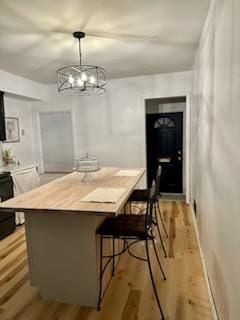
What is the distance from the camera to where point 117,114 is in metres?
4.75

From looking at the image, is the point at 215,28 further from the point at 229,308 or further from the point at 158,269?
the point at 158,269

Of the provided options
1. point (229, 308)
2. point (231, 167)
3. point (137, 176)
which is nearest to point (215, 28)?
point (231, 167)

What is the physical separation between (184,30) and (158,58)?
975 millimetres

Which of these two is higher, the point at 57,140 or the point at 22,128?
the point at 22,128

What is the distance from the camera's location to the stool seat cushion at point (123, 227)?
1.91 meters

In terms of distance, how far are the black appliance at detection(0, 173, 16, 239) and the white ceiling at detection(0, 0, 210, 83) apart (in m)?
1.70

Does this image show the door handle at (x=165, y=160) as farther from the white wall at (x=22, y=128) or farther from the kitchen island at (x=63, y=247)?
the kitchen island at (x=63, y=247)

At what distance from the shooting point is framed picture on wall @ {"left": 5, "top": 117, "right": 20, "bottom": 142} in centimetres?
440

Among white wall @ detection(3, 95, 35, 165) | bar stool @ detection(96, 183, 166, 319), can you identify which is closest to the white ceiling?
white wall @ detection(3, 95, 35, 165)

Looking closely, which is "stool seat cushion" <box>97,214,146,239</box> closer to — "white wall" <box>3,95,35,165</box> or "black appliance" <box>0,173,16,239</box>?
"black appliance" <box>0,173,16,239</box>

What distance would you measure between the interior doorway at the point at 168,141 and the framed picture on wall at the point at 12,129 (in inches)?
113

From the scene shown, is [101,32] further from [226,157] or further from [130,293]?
[130,293]

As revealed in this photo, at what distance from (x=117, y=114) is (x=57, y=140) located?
57.5 inches

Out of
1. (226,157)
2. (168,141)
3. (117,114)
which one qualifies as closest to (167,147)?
(168,141)
